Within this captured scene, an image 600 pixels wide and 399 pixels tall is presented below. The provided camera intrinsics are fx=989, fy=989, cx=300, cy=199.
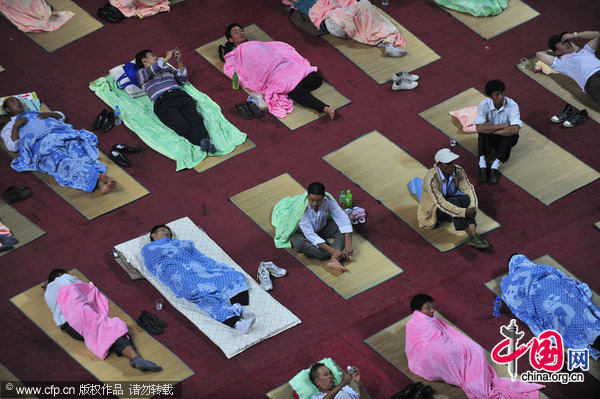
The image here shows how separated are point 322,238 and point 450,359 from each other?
1634mm

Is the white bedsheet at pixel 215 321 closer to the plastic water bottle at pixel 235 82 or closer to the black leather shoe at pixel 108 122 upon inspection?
the black leather shoe at pixel 108 122

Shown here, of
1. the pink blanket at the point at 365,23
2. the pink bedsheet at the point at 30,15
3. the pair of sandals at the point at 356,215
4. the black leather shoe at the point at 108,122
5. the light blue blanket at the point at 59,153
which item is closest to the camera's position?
the pair of sandals at the point at 356,215

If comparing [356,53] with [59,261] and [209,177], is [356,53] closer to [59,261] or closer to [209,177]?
[209,177]

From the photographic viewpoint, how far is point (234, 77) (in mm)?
10164

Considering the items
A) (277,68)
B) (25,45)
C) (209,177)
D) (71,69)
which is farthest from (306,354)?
(25,45)

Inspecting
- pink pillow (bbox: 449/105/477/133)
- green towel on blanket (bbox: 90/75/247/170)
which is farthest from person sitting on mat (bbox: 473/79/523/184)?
green towel on blanket (bbox: 90/75/247/170)

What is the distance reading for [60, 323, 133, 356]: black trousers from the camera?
7879mm

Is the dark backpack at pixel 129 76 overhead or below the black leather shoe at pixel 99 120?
overhead

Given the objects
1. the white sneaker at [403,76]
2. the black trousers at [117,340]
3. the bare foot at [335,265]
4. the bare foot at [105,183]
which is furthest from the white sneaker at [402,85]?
the black trousers at [117,340]

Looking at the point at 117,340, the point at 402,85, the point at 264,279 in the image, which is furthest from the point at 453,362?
the point at 402,85

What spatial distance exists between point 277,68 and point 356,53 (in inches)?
40.1

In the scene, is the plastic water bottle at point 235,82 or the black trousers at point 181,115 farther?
the plastic water bottle at point 235,82

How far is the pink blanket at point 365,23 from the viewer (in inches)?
417

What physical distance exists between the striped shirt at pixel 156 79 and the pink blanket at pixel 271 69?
0.66 meters
